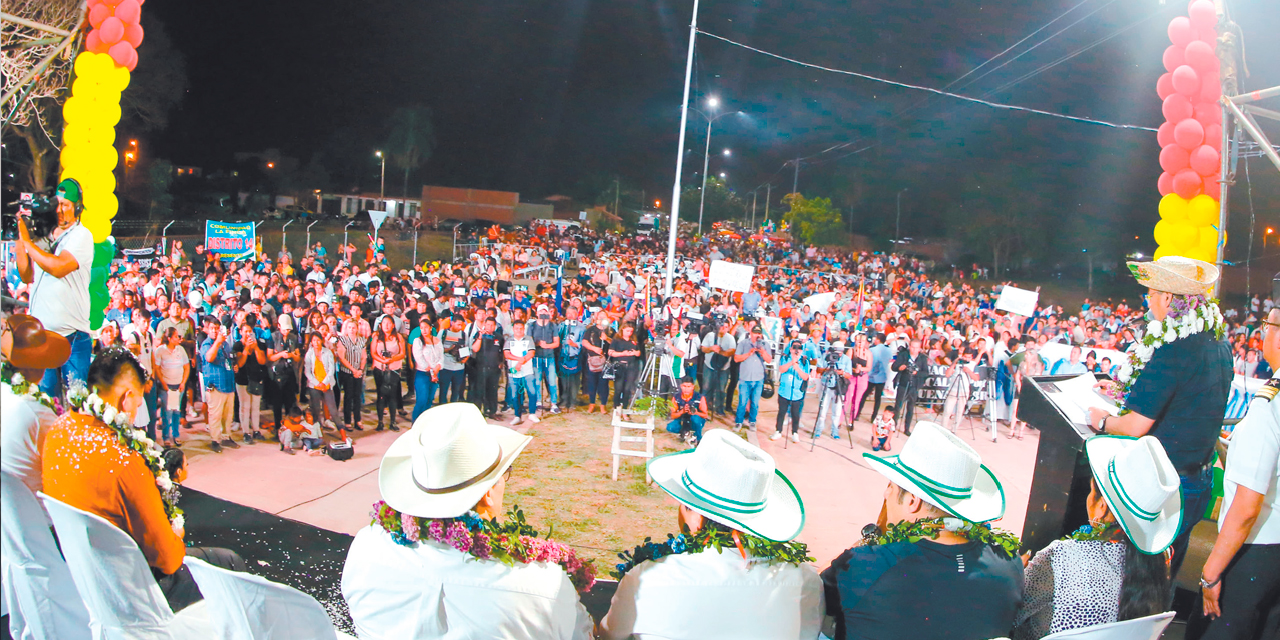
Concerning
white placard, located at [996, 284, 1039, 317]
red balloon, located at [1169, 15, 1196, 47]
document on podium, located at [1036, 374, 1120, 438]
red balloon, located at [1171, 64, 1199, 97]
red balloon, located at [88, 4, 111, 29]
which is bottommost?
document on podium, located at [1036, 374, 1120, 438]

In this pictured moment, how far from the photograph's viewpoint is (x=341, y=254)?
13562 millimetres

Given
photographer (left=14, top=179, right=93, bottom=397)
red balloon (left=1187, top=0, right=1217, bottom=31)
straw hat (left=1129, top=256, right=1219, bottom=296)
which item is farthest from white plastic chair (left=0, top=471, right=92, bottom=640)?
red balloon (left=1187, top=0, right=1217, bottom=31)

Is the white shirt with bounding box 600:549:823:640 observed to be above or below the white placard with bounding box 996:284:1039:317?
below

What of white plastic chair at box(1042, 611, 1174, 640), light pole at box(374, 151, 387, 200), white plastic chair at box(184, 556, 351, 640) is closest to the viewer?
white plastic chair at box(184, 556, 351, 640)

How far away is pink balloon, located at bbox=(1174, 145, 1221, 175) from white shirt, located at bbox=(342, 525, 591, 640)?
20.8 ft

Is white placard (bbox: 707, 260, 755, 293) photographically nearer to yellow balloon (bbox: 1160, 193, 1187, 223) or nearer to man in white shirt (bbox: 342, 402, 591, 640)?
yellow balloon (bbox: 1160, 193, 1187, 223)

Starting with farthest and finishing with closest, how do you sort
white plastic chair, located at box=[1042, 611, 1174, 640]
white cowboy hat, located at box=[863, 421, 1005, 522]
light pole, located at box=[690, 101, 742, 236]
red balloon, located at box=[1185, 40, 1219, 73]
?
light pole, located at box=[690, 101, 742, 236]
red balloon, located at box=[1185, 40, 1219, 73]
white cowboy hat, located at box=[863, 421, 1005, 522]
white plastic chair, located at box=[1042, 611, 1174, 640]

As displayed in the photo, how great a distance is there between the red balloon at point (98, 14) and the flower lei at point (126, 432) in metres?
2.80

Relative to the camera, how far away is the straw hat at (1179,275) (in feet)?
8.95

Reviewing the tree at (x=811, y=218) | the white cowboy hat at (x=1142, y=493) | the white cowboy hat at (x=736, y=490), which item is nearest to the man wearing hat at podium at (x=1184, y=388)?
the white cowboy hat at (x=1142, y=493)

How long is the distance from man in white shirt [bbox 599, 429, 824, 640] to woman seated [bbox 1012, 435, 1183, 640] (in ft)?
2.30

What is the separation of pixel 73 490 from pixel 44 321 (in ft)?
2.86

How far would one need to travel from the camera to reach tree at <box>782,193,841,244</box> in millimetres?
18031

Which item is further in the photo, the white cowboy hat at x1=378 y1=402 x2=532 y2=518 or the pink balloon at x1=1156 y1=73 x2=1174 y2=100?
the pink balloon at x1=1156 y1=73 x2=1174 y2=100
